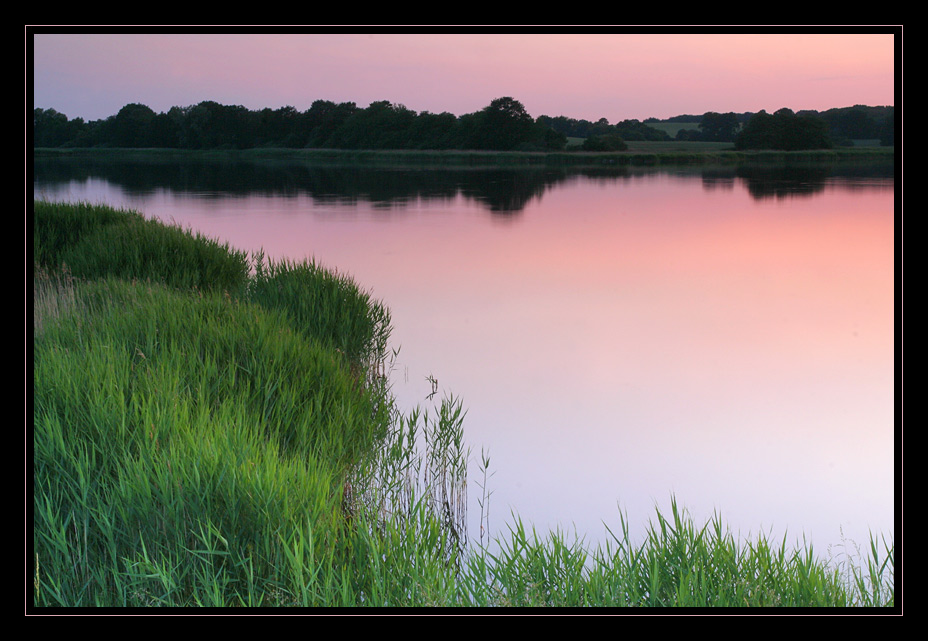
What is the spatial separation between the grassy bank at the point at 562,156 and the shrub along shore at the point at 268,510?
38.1 m

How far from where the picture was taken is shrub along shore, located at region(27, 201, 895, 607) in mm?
3488

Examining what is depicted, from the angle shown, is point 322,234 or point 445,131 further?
point 445,131

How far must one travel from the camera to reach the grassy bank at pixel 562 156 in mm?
45847

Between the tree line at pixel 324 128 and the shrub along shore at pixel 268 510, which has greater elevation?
the tree line at pixel 324 128

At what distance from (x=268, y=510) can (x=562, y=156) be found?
2220 inches

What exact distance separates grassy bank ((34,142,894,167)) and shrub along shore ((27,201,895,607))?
38.1m

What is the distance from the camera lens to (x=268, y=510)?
3703 mm

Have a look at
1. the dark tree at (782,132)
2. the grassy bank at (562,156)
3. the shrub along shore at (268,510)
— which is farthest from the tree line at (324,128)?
the shrub along shore at (268,510)

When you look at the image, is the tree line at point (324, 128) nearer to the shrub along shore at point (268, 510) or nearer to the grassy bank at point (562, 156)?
the grassy bank at point (562, 156)
